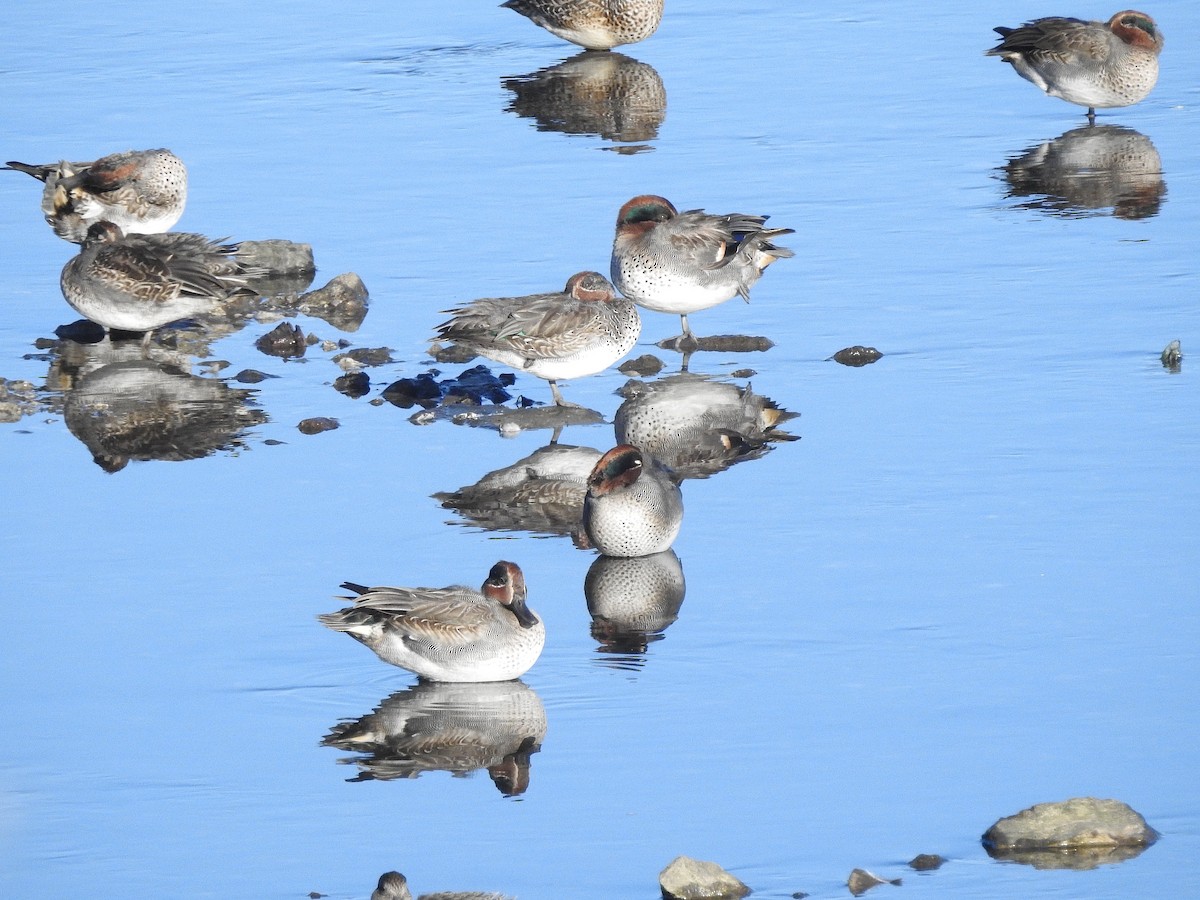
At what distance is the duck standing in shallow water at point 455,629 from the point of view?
9812mm

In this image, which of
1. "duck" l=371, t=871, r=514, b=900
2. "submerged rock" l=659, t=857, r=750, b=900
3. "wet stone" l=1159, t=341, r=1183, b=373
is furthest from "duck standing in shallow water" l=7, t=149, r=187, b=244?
"submerged rock" l=659, t=857, r=750, b=900

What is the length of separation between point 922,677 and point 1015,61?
1297 cm

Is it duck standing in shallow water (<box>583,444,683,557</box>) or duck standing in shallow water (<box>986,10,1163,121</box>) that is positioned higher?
duck standing in shallow water (<box>986,10,1163,121</box>)

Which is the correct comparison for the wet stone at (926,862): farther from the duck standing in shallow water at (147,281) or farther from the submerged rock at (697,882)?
the duck standing in shallow water at (147,281)

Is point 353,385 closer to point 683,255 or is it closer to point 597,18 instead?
point 683,255

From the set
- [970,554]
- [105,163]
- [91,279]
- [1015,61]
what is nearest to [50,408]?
[91,279]

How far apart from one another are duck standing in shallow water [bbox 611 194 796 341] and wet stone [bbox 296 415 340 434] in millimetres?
2705

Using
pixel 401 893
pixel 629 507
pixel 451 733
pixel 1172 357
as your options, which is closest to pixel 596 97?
pixel 1172 357

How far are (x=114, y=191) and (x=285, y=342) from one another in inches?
113

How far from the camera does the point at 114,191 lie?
17469 millimetres

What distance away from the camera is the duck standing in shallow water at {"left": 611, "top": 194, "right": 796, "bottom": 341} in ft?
49.9

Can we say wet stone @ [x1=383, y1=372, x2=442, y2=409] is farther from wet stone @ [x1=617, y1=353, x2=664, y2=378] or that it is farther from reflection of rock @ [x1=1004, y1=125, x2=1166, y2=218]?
reflection of rock @ [x1=1004, y1=125, x2=1166, y2=218]

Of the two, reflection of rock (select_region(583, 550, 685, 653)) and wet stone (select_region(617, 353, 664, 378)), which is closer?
reflection of rock (select_region(583, 550, 685, 653))

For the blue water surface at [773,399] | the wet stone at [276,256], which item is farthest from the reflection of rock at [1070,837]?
the wet stone at [276,256]
